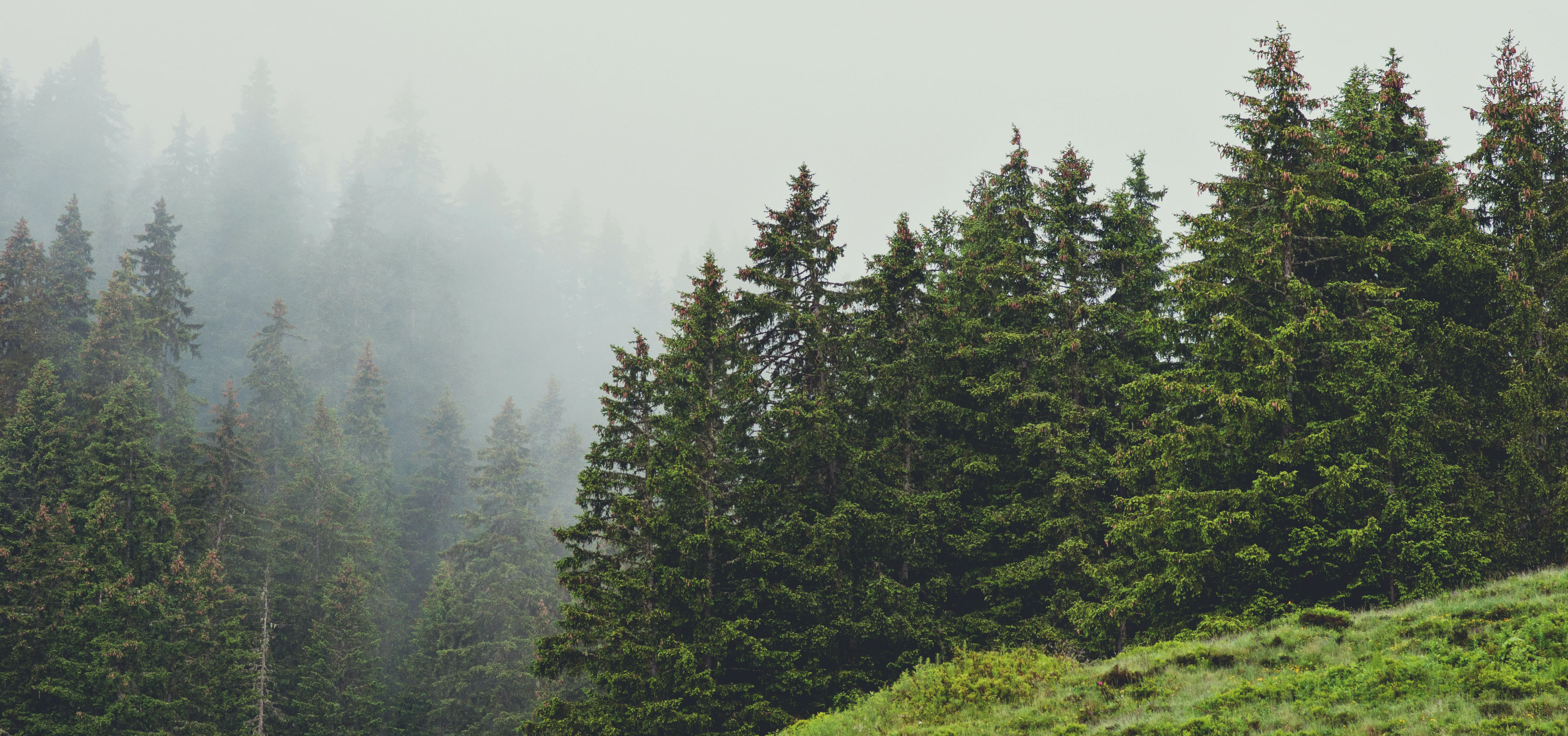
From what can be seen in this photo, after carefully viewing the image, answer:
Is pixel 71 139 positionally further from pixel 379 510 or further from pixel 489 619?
pixel 489 619

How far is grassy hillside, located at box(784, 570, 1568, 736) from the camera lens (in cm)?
843

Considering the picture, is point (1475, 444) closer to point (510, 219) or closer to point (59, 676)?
point (59, 676)

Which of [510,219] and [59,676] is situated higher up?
[510,219]

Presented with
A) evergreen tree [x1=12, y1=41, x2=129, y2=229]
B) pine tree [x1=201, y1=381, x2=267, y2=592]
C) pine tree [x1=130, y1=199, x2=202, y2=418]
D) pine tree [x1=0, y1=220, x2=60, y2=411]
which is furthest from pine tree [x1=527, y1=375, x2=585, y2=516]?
evergreen tree [x1=12, y1=41, x2=129, y2=229]

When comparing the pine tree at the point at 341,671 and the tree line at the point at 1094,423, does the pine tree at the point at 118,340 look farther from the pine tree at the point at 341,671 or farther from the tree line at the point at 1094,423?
the tree line at the point at 1094,423

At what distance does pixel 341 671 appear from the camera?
37.8 m

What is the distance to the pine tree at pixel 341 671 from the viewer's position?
3600 centimetres

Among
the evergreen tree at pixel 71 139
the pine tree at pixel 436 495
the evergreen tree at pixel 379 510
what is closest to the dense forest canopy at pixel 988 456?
the evergreen tree at pixel 379 510

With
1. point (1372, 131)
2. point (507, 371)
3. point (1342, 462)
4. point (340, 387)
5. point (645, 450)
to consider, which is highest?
point (507, 371)

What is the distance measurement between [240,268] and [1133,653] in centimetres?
10318

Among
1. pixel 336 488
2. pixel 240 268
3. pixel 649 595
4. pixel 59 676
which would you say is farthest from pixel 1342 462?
pixel 240 268

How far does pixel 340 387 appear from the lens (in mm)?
78062

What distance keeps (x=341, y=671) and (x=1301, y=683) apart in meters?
41.4

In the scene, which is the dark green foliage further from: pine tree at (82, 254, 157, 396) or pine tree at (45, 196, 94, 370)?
pine tree at (45, 196, 94, 370)
